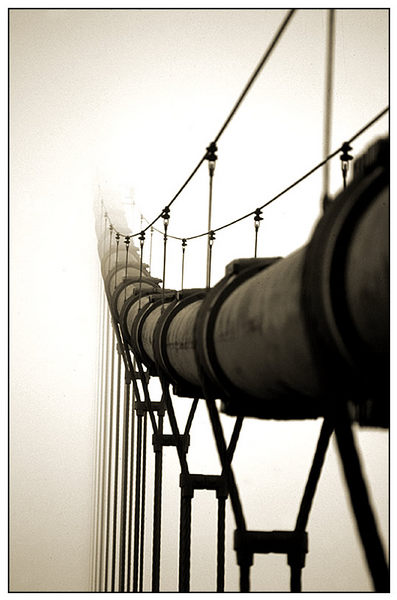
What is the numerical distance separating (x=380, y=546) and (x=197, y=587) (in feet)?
33.2

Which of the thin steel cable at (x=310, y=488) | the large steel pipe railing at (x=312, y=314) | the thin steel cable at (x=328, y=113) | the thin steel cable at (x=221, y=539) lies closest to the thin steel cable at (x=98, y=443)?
the thin steel cable at (x=221, y=539)

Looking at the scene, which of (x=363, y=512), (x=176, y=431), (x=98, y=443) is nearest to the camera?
(x=363, y=512)

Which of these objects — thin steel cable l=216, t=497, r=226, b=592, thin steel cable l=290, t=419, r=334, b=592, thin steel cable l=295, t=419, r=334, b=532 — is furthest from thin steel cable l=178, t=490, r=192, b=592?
thin steel cable l=295, t=419, r=334, b=532

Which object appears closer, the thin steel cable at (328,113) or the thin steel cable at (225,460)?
the thin steel cable at (328,113)

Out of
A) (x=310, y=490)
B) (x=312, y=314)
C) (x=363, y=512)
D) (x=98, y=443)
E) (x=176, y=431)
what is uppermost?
(x=312, y=314)

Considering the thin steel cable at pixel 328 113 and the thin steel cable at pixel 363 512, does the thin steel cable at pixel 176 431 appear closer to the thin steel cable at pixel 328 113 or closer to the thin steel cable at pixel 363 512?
the thin steel cable at pixel 328 113

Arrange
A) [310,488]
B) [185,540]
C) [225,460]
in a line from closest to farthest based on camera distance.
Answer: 1. [310,488]
2. [225,460]
3. [185,540]

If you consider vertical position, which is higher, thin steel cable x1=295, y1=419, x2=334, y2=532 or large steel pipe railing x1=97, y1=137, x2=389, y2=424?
large steel pipe railing x1=97, y1=137, x2=389, y2=424

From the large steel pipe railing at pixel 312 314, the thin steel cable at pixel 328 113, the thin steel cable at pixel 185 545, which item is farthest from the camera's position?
the thin steel cable at pixel 185 545

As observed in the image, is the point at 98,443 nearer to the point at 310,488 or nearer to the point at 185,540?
the point at 185,540

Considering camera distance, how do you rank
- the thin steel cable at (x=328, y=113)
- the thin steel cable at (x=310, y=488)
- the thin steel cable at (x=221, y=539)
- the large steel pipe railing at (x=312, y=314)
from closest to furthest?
the large steel pipe railing at (x=312, y=314), the thin steel cable at (x=328, y=113), the thin steel cable at (x=310, y=488), the thin steel cable at (x=221, y=539)

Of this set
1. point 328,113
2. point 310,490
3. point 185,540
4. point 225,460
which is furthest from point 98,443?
point 328,113

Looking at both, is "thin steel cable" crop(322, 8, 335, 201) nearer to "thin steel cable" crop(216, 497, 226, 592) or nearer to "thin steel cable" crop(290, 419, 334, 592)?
"thin steel cable" crop(290, 419, 334, 592)

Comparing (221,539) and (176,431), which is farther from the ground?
(176,431)
